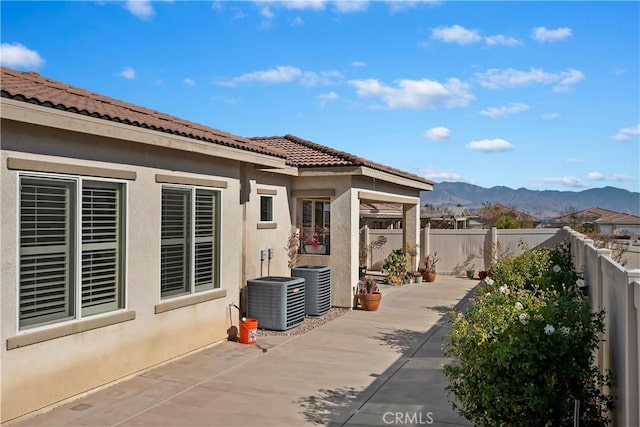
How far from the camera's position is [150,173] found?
8.06 meters

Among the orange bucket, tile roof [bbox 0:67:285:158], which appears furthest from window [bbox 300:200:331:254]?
tile roof [bbox 0:67:285:158]

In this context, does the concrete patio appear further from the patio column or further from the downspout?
the patio column

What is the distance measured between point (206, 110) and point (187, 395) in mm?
12124

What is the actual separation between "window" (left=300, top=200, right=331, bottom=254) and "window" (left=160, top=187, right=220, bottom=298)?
454 cm

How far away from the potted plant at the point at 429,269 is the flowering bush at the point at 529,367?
14975 mm

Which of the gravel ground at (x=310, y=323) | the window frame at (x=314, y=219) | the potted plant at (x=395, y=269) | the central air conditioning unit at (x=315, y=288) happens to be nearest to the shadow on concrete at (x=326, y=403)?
the gravel ground at (x=310, y=323)

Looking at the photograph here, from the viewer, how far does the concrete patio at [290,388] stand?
244 inches

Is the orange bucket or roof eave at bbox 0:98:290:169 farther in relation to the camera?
the orange bucket

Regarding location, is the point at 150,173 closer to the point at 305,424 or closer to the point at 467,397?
the point at 305,424

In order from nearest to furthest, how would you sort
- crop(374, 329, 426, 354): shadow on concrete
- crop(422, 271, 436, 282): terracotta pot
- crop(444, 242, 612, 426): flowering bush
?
crop(444, 242, 612, 426): flowering bush → crop(374, 329, 426, 354): shadow on concrete → crop(422, 271, 436, 282): terracotta pot

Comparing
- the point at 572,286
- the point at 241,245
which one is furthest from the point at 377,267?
the point at 572,286

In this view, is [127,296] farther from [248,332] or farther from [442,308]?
[442,308]

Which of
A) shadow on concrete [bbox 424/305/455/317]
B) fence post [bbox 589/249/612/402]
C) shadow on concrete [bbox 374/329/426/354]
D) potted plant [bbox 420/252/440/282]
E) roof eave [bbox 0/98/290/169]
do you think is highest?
roof eave [bbox 0/98/290/169]

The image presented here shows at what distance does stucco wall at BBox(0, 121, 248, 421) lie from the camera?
19.4ft
